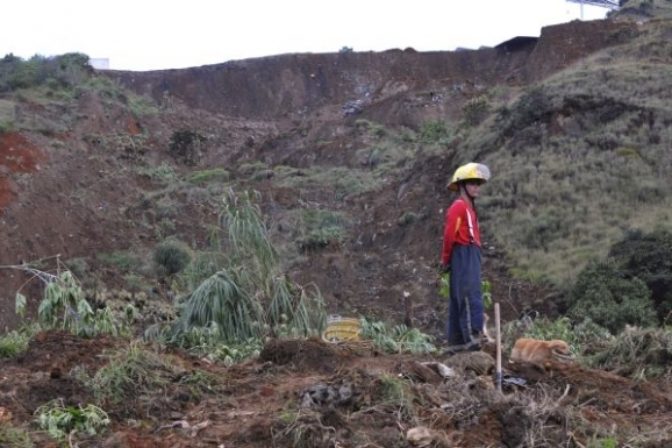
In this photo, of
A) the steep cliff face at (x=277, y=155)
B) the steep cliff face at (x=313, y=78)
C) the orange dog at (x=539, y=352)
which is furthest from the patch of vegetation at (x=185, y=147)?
the orange dog at (x=539, y=352)

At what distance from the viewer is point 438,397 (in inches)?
187

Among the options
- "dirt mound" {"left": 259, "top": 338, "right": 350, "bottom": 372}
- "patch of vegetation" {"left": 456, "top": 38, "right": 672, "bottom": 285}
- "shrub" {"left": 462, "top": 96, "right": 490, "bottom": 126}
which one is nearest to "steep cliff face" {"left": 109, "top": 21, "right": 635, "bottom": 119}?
"shrub" {"left": 462, "top": 96, "right": 490, "bottom": 126}

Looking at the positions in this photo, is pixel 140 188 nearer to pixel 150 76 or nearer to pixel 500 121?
pixel 500 121

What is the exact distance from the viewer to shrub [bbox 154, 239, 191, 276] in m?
18.5

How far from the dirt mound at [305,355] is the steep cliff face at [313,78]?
33386 mm

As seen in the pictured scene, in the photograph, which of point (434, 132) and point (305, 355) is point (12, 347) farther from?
point (434, 132)

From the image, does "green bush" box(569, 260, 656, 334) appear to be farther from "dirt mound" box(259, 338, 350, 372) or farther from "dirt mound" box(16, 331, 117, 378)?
"dirt mound" box(16, 331, 117, 378)

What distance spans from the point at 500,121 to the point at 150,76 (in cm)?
2183

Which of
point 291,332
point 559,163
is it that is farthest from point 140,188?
point 291,332

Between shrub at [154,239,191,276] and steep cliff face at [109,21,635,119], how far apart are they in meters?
21.3

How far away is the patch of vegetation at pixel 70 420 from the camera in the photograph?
14.9 feet

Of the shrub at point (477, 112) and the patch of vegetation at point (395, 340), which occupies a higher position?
the shrub at point (477, 112)

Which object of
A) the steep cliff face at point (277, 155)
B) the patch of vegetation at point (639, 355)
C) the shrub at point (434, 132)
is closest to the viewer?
the patch of vegetation at point (639, 355)

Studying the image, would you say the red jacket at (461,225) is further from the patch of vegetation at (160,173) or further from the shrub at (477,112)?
the patch of vegetation at (160,173)
